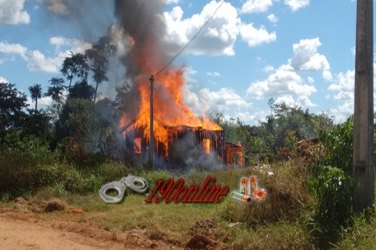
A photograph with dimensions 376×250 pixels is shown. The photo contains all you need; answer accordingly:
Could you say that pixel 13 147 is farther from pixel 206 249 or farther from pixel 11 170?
pixel 206 249

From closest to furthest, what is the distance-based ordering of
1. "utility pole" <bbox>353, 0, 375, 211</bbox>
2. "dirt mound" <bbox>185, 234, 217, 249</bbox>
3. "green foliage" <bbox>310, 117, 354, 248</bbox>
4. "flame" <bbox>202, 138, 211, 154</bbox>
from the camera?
"green foliage" <bbox>310, 117, 354, 248</bbox>
"utility pole" <bbox>353, 0, 375, 211</bbox>
"dirt mound" <bbox>185, 234, 217, 249</bbox>
"flame" <bbox>202, 138, 211, 154</bbox>

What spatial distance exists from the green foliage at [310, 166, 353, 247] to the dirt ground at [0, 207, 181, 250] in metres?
2.83

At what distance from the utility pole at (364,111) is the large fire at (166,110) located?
56.4 ft

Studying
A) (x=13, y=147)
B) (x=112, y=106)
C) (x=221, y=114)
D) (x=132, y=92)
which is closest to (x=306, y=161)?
(x=13, y=147)

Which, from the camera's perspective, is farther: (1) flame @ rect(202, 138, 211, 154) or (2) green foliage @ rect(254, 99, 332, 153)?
(2) green foliage @ rect(254, 99, 332, 153)

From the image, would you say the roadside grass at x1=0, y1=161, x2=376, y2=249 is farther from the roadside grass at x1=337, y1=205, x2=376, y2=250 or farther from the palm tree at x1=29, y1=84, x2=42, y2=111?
the palm tree at x1=29, y1=84, x2=42, y2=111

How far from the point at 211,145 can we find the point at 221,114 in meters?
20.7

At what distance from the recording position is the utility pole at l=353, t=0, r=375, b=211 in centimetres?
776

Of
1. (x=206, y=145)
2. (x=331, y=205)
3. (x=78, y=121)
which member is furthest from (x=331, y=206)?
(x=78, y=121)

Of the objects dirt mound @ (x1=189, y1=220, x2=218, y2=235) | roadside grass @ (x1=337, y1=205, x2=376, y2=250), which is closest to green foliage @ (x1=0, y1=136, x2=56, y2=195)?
dirt mound @ (x1=189, y1=220, x2=218, y2=235)

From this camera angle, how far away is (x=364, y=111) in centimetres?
774

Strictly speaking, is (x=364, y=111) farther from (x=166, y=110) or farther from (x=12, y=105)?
(x=12, y=105)

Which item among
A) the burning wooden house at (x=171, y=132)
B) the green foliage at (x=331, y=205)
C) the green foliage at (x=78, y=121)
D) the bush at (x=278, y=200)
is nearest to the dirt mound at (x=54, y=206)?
the bush at (x=278, y=200)

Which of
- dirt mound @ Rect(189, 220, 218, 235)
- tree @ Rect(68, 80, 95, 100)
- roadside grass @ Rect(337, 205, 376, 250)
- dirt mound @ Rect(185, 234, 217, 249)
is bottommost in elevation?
dirt mound @ Rect(185, 234, 217, 249)
